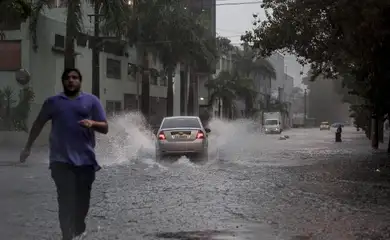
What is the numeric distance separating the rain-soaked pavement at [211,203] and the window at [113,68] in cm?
2509

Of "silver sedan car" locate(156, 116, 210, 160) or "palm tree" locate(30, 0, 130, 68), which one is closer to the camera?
"silver sedan car" locate(156, 116, 210, 160)

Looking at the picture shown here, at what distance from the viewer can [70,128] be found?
625 centimetres

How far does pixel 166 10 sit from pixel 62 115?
32.7m

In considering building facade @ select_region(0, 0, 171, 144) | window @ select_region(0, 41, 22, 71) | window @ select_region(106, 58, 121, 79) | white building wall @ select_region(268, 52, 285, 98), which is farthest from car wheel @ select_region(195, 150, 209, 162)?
white building wall @ select_region(268, 52, 285, 98)

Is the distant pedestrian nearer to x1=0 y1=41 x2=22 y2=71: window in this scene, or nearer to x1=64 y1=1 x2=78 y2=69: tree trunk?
x1=64 y1=1 x2=78 y2=69: tree trunk

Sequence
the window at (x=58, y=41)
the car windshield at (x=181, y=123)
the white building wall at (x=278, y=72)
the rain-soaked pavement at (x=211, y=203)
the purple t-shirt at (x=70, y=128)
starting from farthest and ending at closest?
the white building wall at (x=278, y=72) → the window at (x=58, y=41) → the car windshield at (x=181, y=123) → the rain-soaked pavement at (x=211, y=203) → the purple t-shirt at (x=70, y=128)

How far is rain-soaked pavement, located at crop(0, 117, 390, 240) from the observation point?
8.16 metres

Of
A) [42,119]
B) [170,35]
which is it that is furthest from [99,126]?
[170,35]

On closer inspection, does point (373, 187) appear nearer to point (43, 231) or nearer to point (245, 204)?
point (245, 204)

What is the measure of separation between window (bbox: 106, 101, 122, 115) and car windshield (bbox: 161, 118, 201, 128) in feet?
75.3

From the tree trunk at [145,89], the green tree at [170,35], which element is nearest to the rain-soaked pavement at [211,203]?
the green tree at [170,35]

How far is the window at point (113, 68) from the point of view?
4388 centimetres

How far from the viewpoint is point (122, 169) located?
17.9 metres

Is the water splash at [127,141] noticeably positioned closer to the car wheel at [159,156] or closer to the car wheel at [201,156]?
the car wheel at [159,156]
